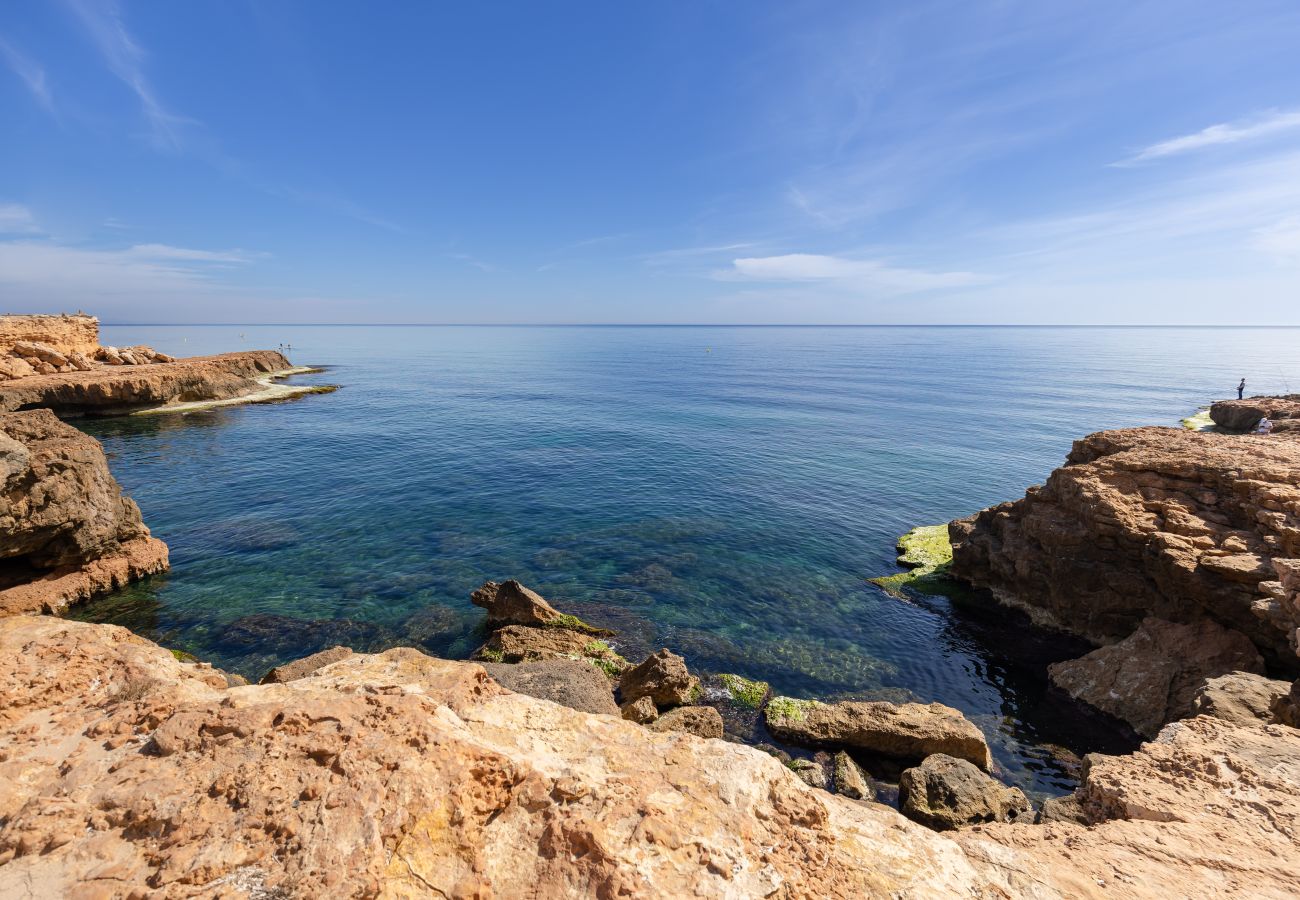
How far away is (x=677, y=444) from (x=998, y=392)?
253ft

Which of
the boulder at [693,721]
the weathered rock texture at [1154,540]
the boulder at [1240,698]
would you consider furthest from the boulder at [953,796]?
the weathered rock texture at [1154,540]

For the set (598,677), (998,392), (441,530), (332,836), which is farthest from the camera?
(998,392)

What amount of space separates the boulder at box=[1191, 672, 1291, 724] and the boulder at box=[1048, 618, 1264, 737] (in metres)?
3.21

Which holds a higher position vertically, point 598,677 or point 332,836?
point 332,836

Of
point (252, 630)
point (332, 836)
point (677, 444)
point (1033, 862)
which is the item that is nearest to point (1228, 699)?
point (1033, 862)

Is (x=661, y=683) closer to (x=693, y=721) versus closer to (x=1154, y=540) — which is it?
(x=693, y=721)

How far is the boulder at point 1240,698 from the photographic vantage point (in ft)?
44.1

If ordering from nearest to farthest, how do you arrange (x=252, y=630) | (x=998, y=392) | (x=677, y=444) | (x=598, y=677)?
(x=598, y=677)
(x=252, y=630)
(x=677, y=444)
(x=998, y=392)

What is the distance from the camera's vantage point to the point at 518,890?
6.16 meters

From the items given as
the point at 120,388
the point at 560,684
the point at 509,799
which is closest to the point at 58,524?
the point at 560,684

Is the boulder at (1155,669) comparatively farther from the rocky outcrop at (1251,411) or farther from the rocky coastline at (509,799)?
the rocky outcrop at (1251,411)

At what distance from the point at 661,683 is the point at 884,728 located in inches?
302

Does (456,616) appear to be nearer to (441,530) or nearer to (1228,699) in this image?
(441,530)

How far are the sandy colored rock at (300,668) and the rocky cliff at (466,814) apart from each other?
17.8ft
